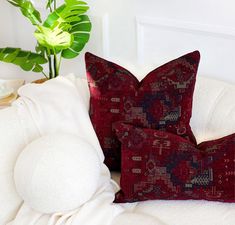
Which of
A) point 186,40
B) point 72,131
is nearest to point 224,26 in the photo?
point 186,40

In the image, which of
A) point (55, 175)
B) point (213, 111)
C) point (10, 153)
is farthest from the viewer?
point (213, 111)

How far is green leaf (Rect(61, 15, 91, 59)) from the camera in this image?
2383 millimetres

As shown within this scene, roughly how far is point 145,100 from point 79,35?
0.96m

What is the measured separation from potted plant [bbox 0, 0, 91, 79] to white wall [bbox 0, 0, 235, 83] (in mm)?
139

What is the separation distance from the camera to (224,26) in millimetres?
1977

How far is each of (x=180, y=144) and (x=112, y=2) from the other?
1.15 meters

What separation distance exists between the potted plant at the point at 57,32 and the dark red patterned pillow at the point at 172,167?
0.88m

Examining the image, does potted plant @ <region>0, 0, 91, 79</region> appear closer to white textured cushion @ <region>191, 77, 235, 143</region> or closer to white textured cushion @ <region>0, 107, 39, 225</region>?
white textured cushion @ <region>0, 107, 39, 225</region>

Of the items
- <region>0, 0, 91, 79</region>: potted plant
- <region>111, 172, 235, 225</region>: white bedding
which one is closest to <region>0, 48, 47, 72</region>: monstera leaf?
<region>0, 0, 91, 79</region>: potted plant

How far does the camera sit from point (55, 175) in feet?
4.58

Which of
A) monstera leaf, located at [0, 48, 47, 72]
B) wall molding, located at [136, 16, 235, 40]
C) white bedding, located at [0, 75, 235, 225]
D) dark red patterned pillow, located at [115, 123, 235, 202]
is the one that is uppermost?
wall molding, located at [136, 16, 235, 40]

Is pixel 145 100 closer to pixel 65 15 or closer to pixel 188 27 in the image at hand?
pixel 188 27

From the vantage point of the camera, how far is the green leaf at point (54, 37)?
7.33 ft

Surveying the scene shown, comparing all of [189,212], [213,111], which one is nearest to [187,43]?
[213,111]
